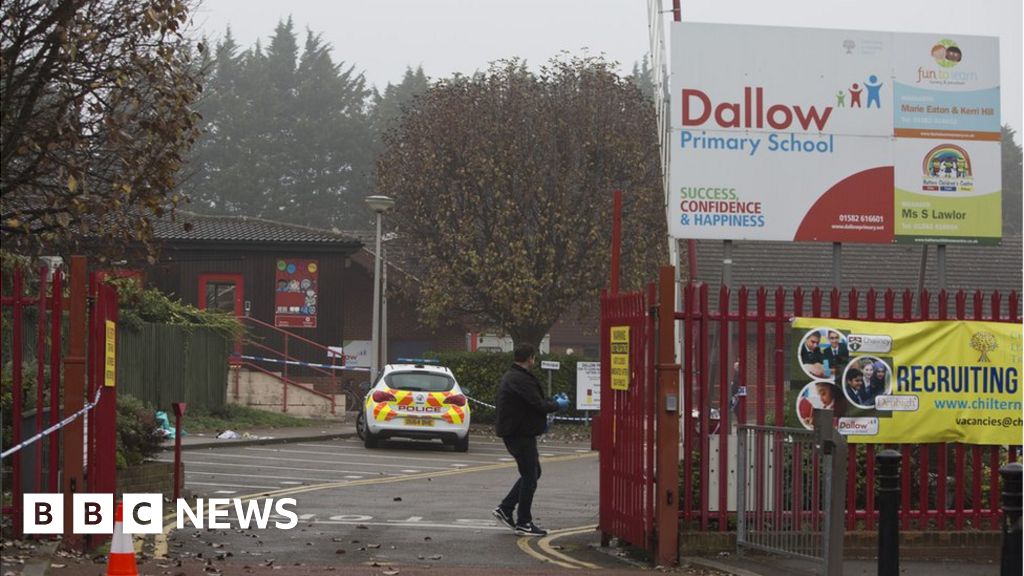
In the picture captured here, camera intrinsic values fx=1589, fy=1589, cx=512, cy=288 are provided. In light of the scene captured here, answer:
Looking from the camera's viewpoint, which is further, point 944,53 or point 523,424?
point 944,53

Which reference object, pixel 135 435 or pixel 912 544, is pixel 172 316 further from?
pixel 912 544

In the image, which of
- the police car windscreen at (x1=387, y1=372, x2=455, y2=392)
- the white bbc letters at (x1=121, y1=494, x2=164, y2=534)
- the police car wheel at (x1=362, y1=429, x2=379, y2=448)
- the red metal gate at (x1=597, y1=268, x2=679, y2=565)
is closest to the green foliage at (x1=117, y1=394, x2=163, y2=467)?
the white bbc letters at (x1=121, y1=494, x2=164, y2=534)

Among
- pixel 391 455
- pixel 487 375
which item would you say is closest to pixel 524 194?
pixel 487 375

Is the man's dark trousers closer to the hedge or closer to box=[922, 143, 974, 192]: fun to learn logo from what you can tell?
box=[922, 143, 974, 192]: fun to learn logo

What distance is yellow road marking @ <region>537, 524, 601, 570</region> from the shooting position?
1233 cm

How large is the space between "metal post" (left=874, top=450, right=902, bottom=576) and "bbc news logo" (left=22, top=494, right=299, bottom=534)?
14.7 feet

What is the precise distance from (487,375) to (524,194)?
4978mm

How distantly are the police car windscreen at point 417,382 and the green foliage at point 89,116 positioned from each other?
13652 millimetres

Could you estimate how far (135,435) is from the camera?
15984 millimetres

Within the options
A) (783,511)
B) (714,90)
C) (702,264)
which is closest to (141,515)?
(783,511)

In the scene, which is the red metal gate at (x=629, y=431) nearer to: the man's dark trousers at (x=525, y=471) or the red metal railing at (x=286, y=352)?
the man's dark trousers at (x=525, y=471)

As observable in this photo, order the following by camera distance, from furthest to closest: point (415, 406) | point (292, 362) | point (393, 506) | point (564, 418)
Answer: point (564, 418), point (292, 362), point (415, 406), point (393, 506)

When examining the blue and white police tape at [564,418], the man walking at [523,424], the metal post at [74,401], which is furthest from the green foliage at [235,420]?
the metal post at [74,401]

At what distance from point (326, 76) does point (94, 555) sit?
90.0m
